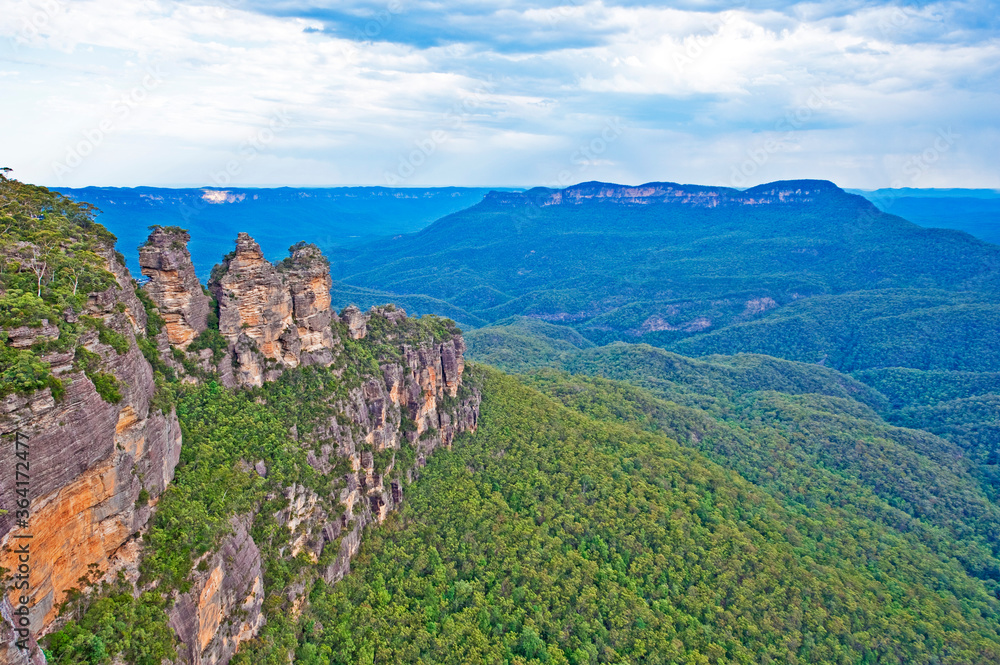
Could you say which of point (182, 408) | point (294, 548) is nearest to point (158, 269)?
point (182, 408)

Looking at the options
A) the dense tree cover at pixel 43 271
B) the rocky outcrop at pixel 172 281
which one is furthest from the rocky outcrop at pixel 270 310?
the dense tree cover at pixel 43 271

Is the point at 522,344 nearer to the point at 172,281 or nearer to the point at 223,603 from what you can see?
the point at 172,281

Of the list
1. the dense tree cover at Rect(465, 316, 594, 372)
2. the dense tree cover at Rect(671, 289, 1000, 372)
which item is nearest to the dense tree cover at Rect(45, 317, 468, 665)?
the dense tree cover at Rect(465, 316, 594, 372)

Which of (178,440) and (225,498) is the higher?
(178,440)

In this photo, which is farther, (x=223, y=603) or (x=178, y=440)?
(x=178, y=440)

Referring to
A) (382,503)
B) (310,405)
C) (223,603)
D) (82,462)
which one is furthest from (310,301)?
(82,462)

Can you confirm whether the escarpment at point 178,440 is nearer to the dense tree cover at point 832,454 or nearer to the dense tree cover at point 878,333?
the dense tree cover at point 832,454

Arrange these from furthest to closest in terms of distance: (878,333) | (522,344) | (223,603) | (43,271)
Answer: (878,333) → (522,344) → (223,603) → (43,271)

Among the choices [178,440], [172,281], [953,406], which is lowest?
[953,406]
